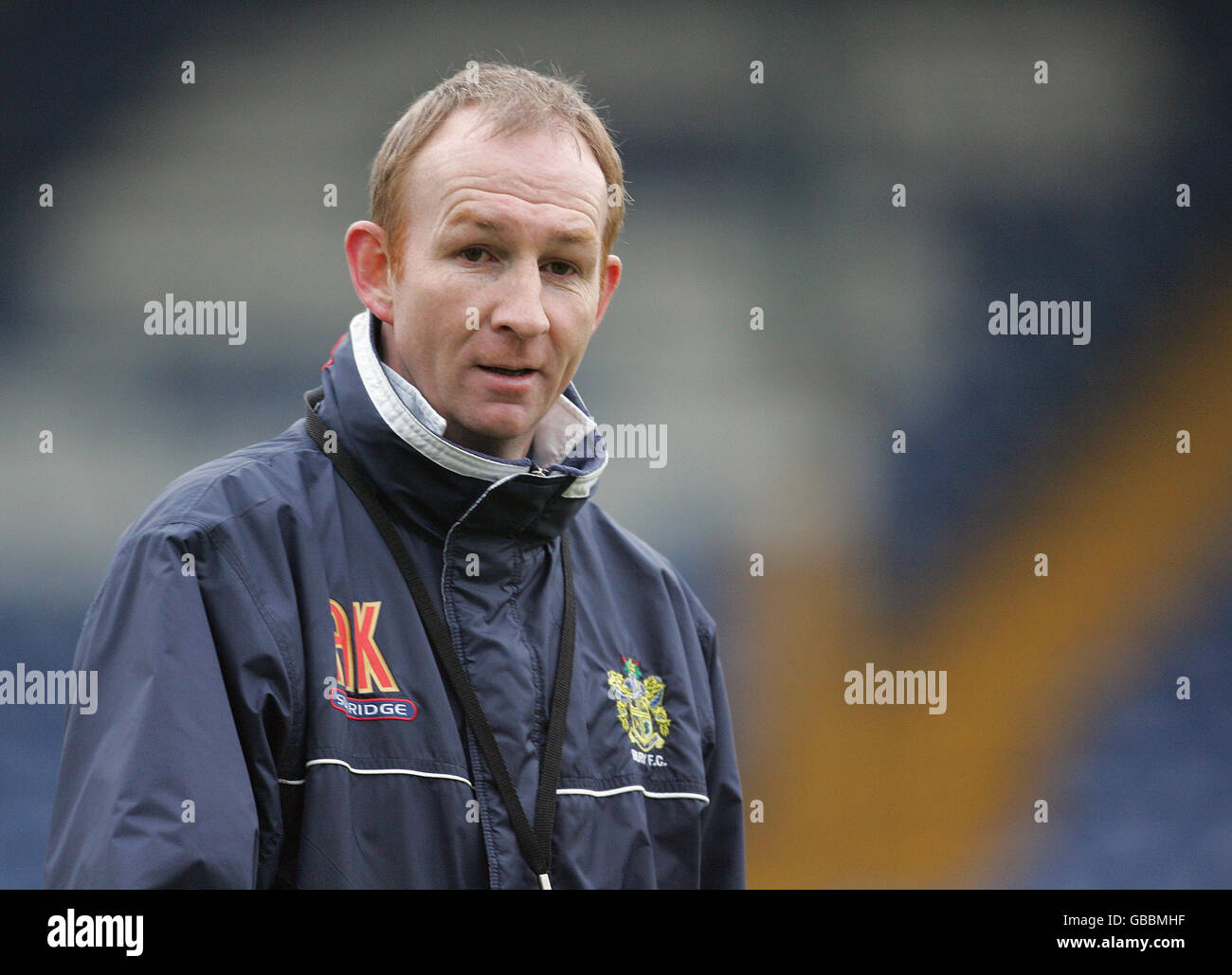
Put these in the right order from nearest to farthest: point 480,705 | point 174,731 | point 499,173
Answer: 1. point 174,731
2. point 480,705
3. point 499,173

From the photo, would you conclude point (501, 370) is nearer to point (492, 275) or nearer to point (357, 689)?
point (492, 275)

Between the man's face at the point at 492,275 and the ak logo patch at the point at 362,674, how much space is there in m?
0.35

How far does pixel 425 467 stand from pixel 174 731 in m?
0.53

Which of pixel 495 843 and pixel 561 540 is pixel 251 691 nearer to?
pixel 495 843

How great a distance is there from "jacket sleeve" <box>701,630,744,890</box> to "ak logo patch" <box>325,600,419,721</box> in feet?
2.24

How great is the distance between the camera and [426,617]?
1.97 meters

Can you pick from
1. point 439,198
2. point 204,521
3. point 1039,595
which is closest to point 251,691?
point 204,521

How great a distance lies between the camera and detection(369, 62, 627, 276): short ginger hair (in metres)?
2.13

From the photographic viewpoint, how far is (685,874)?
2.23 meters

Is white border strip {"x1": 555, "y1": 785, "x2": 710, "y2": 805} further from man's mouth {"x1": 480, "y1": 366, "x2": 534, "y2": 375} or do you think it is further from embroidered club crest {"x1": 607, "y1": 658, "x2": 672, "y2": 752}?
man's mouth {"x1": 480, "y1": 366, "x2": 534, "y2": 375}

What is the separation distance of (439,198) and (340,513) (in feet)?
1.61

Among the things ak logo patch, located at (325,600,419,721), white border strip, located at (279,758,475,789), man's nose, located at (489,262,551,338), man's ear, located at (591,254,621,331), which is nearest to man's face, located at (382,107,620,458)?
man's nose, located at (489,262,551,338)

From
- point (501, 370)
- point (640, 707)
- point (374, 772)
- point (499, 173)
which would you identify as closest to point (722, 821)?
point (640, 707)

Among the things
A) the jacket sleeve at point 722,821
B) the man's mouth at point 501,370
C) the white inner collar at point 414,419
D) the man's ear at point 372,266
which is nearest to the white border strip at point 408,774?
the jacket sleeve at point 722,821
